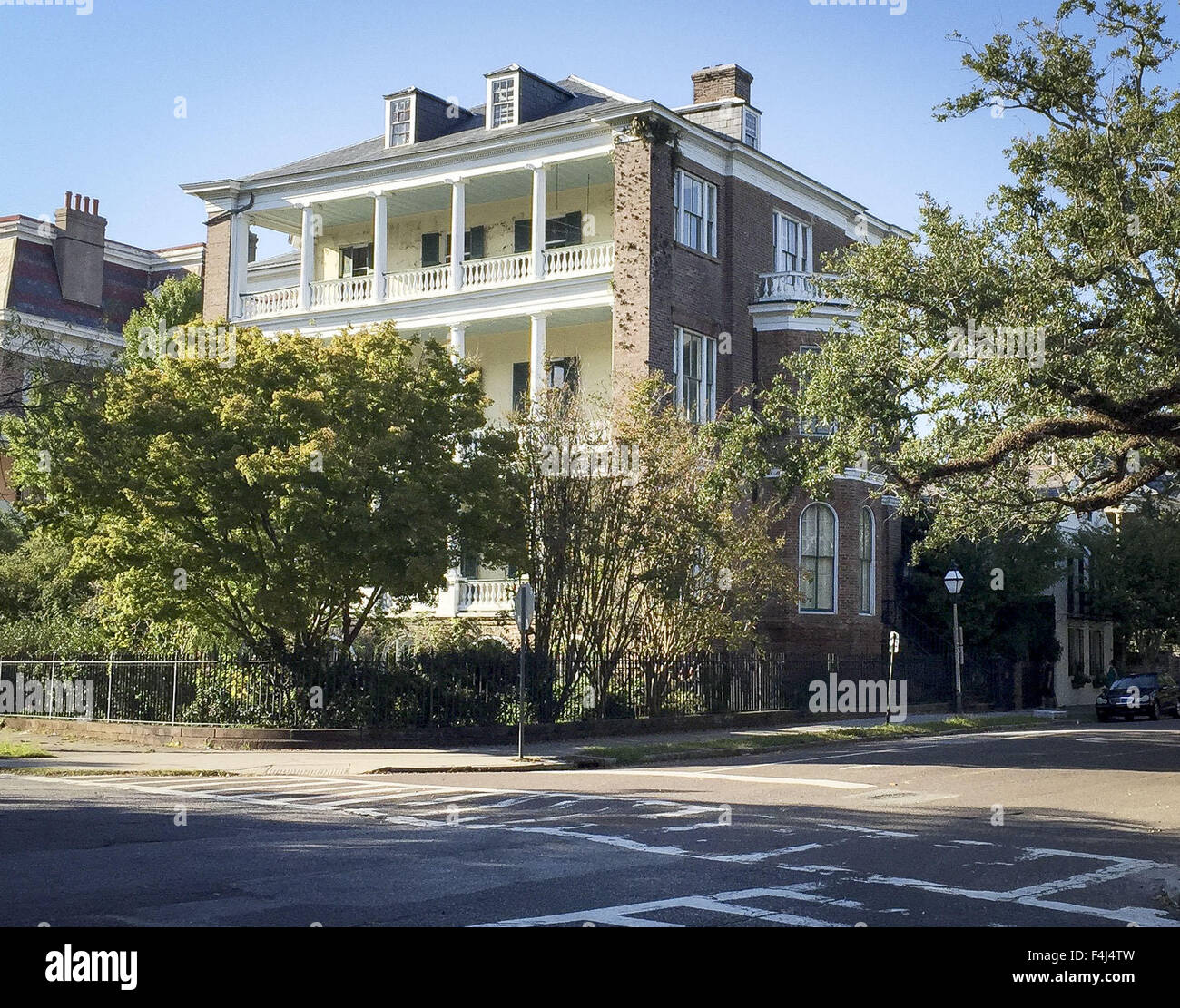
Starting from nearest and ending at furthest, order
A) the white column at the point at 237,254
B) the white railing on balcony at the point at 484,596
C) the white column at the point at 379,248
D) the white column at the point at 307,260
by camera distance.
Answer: the white railing on balcony at the point at 484,596 → the white column at the point at 379,248 → the white column at the point at 307,260 → the white column at the point at 237,254

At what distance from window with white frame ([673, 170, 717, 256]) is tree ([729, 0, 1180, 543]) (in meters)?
13.1

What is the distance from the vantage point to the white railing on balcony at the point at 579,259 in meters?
34.5

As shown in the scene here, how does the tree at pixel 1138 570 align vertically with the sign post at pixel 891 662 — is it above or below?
above

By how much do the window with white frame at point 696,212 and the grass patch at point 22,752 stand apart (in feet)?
65.6

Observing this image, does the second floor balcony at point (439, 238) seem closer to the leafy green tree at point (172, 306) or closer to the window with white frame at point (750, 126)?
the window with white frame at point (750, 126)

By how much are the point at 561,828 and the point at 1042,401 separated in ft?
36.0

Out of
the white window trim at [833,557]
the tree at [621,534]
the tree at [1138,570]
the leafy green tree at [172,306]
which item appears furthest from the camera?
the tree at [1138,570]

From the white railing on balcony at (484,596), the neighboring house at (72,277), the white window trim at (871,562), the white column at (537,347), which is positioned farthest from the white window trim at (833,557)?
the neighboring house at (72,277)

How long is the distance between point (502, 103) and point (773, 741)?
797 inches

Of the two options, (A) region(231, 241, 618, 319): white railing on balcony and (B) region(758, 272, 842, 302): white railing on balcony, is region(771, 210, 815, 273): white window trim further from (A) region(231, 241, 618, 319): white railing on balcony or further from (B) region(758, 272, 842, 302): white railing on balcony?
(A) region(231, 241, 618, 319): white railing on balcony

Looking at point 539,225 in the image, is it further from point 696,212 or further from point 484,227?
point 484,227

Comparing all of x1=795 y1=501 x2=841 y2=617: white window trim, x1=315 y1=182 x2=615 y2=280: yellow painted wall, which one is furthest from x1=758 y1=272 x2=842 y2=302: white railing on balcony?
x1=795 y1=501 x2=841 y2=617: white window trim

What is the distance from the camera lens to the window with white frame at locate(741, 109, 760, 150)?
3838cm
